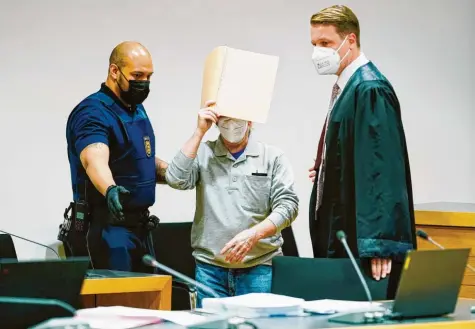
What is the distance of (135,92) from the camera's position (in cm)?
390

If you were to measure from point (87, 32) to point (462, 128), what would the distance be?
2409 millimetres

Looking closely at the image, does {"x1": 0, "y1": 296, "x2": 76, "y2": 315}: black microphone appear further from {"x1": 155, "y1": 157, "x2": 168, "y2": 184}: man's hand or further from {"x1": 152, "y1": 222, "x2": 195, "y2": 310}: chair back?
{"x1": 152, "y1": 222, "x2": 195, "y2": 310}: chair back

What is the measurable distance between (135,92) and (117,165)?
12.6 inches

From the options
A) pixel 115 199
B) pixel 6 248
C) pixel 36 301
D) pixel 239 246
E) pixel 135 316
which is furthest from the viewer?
pixel 6 248

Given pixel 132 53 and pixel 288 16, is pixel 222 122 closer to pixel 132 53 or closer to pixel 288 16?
pixel 132 53

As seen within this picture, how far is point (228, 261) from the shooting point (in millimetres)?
3521

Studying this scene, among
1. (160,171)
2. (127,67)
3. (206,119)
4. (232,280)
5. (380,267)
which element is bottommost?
(232,280)

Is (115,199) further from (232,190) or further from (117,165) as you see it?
(232,190)

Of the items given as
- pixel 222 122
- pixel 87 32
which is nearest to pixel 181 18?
pixel 87 32

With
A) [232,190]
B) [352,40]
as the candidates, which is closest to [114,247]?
[232,190]

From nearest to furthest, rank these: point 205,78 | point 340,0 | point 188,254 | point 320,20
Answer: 1. point 320,20
2. point 205,78
3. point 188,254
4. point 340,0

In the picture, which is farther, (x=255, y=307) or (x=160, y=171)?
(x=160, y=171)

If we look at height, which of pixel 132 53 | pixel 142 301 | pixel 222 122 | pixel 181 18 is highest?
pixel 181 18

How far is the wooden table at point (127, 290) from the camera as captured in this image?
3166 millimetres
